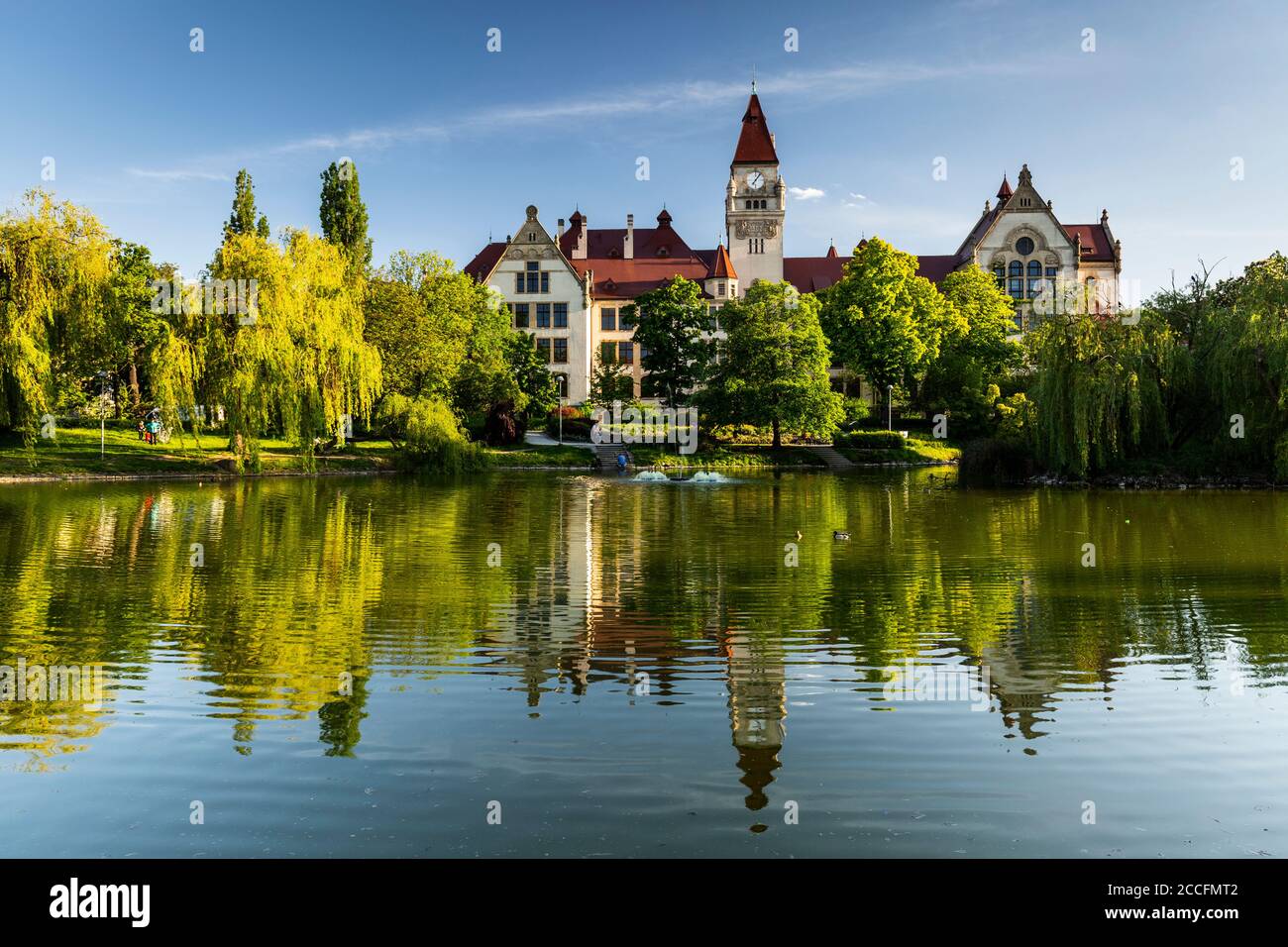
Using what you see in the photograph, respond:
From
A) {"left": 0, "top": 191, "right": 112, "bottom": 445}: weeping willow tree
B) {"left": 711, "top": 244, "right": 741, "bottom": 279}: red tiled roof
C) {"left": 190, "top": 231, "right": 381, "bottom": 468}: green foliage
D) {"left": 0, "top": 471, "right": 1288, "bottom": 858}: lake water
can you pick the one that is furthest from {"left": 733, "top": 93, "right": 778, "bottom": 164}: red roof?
{"left": 0, "top": 471, "right": 1288, "bottom": 858}: lake water

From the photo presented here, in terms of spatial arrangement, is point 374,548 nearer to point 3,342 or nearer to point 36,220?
point 3,342

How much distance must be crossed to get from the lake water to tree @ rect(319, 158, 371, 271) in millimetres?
42979

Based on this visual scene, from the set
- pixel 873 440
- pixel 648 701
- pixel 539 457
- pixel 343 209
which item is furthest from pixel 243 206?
pixel 648 701

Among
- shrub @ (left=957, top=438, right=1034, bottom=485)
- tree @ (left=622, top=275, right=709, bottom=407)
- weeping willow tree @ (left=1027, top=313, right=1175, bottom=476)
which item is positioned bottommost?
shrub @ (left=957, top=438, right=1034, bottom=485)

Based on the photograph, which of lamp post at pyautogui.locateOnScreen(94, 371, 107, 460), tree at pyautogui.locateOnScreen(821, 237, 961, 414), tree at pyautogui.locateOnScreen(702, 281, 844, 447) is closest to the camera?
lamp post at pyautogui.locateOnScreen(94, 371, 107, 460)

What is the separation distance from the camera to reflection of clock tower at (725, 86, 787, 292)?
90.6 metres

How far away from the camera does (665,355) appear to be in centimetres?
6825

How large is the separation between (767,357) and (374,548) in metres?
42.3

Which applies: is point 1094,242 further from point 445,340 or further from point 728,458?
point 445,340

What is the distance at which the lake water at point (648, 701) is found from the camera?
6688mm

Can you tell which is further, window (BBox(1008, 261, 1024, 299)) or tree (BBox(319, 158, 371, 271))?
window (BBox(1008, 261, 1024, 299))

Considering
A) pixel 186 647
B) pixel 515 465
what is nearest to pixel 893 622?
Answer: pixel 186 647

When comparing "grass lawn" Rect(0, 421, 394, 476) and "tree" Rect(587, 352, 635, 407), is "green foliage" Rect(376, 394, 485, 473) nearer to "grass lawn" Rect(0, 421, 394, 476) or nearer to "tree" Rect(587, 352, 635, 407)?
"grass lawn" Rect(0, 421, 394, 476)

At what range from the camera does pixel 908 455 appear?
200 ft
